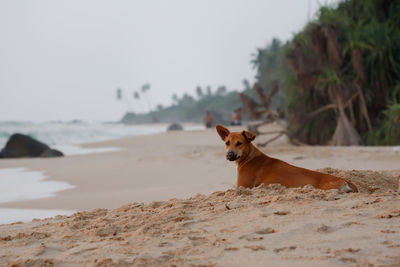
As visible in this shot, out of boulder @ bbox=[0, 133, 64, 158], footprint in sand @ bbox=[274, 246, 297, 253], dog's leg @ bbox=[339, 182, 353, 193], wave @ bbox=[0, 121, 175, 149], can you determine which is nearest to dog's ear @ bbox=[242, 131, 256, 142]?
dog's leg @ bbox=[339, 182, 353, 193]

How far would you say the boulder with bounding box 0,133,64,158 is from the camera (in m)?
15.8

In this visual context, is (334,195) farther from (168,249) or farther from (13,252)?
(13,252)

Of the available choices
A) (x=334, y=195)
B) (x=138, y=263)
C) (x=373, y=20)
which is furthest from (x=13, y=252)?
(x=373, y=20)

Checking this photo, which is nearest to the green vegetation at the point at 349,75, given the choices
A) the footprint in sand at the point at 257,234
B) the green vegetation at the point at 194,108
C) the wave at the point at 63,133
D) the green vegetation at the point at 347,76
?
the green vegetation at the point at 347,76

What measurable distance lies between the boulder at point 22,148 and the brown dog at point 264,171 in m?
12.1

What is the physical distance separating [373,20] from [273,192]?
35.1ft

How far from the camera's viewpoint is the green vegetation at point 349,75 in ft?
39.7

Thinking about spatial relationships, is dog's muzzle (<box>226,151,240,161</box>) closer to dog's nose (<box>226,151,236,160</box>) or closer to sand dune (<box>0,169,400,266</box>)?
dog's nose (<box>226,151,236,160</box>)

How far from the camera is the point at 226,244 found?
2.66 meters

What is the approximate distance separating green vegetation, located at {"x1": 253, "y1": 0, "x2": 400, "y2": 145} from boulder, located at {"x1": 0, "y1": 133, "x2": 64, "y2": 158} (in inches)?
378

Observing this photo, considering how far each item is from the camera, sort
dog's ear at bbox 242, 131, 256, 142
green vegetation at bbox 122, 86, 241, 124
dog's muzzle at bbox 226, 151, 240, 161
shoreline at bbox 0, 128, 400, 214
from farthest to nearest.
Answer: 1. green vegetation at bbox 122, 86, 241, 124
2. shoreline at bbox 0, 128, 400, 214
3. dog's ear at bbox 242, 131, 256, 142
4. dog's muzzle at bbox 226, 151, 240, 161

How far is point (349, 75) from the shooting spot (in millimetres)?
12875

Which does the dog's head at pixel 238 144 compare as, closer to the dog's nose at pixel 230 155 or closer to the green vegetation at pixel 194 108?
the dog's nose at pixel 230 155

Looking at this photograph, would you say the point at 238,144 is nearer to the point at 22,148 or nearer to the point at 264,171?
the point at 264,171
